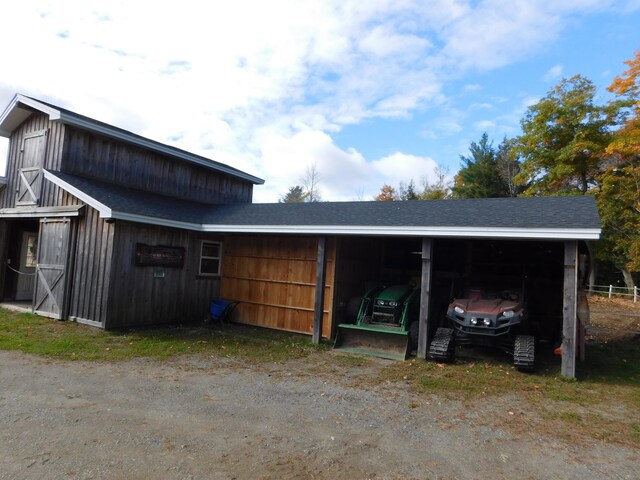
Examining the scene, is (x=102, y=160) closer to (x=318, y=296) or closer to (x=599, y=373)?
(x=318, y=296)

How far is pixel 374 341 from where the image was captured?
877cm

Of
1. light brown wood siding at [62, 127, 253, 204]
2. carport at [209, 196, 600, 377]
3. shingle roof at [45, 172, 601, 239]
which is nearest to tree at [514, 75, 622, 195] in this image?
carport at [209, 196, 600, 377]

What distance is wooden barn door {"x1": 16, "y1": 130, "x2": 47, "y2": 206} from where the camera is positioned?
37.1ft

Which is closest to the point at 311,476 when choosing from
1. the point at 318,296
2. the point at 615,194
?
the point at 318,296

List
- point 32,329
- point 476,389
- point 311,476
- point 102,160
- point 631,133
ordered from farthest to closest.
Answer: point 631,133 → point 102,160 → point 32,329 → point 476,389 → point 311,476

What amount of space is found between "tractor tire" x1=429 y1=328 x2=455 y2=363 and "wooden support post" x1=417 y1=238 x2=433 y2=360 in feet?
0.71

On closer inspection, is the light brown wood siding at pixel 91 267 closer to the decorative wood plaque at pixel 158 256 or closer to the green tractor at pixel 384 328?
the decorative wood plaque at pixel 158 256

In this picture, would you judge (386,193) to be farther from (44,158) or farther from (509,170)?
(44,158)

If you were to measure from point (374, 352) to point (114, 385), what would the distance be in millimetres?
4725

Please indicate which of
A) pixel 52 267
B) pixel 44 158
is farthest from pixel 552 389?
pixel 44 158

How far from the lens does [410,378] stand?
690cm

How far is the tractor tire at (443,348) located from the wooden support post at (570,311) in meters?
1.82

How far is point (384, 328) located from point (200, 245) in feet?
18.6

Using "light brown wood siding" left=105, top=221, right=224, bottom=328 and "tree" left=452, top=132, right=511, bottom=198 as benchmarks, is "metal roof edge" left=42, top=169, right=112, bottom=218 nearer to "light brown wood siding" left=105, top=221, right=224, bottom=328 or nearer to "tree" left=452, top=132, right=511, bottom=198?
"light brown wood siding" left=105, top=221, right=224, bottom=328
